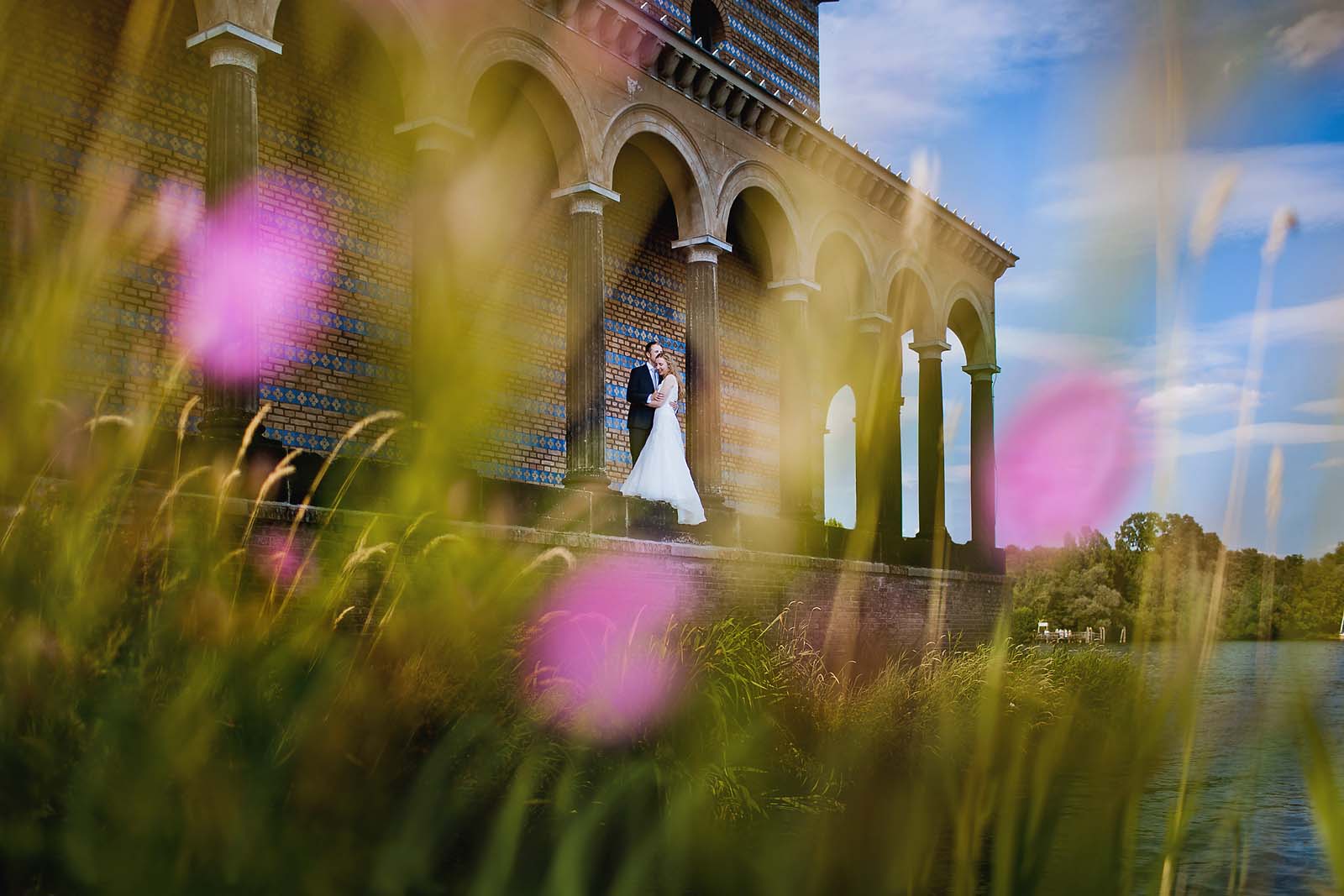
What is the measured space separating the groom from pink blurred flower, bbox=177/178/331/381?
3.49 meters

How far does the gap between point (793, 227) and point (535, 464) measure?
4891 millimetres

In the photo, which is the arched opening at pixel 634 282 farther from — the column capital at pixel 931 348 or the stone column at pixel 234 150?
the stone column at pixel 234 150

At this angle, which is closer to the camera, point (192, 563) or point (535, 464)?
point (192, 563)

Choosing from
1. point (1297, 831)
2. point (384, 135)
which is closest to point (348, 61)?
point (384, 135)

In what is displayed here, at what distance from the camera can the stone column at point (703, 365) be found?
14.2 meters

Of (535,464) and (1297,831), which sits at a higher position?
(535,464)

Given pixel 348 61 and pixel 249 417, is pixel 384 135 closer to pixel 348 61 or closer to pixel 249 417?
pixel 348 61

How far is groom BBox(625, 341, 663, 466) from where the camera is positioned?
1255 centimetres

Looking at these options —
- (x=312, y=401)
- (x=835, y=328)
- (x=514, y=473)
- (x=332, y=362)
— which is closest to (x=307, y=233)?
(x=332, y=362)

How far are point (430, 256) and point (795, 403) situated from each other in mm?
6521

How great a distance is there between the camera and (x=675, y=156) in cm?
1426

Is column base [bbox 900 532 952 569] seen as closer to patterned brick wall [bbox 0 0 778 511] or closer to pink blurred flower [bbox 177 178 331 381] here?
patterned brick wall [bbox 0 0 778 511]

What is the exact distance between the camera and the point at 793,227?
52.9ft

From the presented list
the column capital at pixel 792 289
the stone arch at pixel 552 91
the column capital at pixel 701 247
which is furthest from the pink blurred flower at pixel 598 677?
the column capital at pixel 792 289
